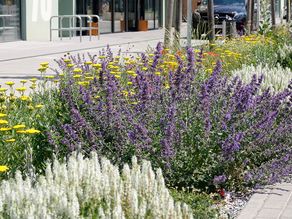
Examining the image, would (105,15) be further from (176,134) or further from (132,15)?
(176,134)

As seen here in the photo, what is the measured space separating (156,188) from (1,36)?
25139mm

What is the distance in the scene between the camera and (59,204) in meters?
4.00

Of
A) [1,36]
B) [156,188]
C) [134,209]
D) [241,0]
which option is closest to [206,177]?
[156,188]

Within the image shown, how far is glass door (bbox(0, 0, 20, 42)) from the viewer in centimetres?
2906

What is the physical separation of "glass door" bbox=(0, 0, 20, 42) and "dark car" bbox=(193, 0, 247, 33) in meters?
8.02

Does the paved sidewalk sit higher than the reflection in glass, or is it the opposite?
the reflection in glass

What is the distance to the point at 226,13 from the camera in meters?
35.3

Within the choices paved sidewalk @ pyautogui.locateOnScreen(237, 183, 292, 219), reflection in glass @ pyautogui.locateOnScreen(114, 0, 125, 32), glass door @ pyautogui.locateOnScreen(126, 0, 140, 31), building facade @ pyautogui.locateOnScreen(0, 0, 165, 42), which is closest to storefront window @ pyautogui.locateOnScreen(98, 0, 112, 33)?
building facade @ pyautogui.locateOnScreen(0, 0, 165, 42)

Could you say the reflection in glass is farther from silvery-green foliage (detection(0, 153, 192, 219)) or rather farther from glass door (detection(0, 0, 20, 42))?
silvery-green foliage (detection(0, 153, 192, 219))

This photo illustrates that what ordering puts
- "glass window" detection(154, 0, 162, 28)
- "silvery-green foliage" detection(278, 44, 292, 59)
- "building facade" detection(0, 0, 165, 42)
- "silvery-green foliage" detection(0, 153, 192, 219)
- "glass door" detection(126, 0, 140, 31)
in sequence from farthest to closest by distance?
"glass window" detection(154, 0, 162, 28), "glass door" detection(126, 0, 140, 31), "building facade" detection(0, 0, 165, 42), "silvery-green foliage" detection(278, 44, 292, 59), "silvery-green foliage" detection(0, 153, 192, 219)

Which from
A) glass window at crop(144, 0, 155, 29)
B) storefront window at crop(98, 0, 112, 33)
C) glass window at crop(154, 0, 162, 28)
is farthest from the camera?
glass window at crop(154, 0, 162, 28)

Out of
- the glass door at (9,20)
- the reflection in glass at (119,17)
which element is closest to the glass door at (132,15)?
the reflection in glass at (119,17)

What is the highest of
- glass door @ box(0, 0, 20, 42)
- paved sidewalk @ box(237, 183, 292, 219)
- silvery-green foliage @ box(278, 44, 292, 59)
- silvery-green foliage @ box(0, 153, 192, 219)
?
glass door @ box(0, 0, 20, 42)

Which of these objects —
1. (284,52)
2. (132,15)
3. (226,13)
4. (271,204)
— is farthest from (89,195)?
(132,15)
